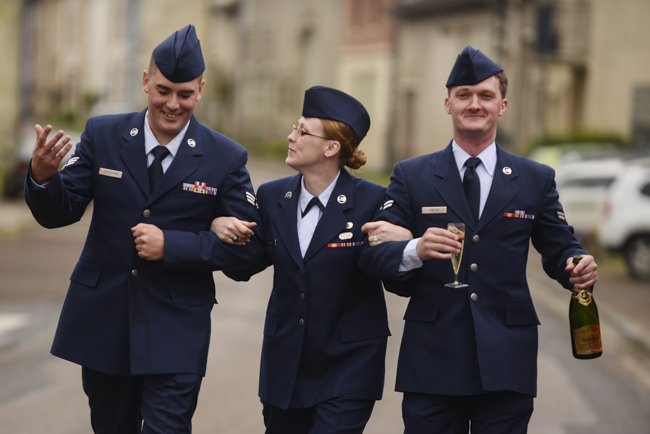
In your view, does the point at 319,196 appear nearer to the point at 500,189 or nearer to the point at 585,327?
the point at 500,189

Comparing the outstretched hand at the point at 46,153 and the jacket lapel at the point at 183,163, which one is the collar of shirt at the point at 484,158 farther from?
the outstretched hand at the point at 46,153

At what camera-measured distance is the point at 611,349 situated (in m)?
10.6

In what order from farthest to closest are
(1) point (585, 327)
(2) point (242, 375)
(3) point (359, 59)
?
1. (3) point (359, 59)
2. (2) point (242, 375)
3. (1) point (585, 327)

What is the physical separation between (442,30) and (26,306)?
2758 cm

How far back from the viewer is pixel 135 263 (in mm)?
4480

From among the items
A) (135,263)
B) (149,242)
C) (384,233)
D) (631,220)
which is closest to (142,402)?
(135,263)

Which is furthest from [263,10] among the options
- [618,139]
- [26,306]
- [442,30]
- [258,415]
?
[258,415]

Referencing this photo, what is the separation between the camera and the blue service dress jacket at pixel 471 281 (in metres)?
4.23

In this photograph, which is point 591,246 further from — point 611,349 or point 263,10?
point 263,10

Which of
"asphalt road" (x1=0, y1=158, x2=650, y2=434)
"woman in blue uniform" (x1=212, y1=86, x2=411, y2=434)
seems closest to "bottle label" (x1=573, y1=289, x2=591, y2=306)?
"woman in blue uniform" (x1=212, y1=86, x2=411, y2=434)

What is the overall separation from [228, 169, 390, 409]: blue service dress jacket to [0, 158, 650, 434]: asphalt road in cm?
254

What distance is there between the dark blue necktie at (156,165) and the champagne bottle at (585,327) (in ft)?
6.19

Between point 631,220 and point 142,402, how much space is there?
1247cm

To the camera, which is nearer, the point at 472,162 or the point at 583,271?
the point at 583,271
